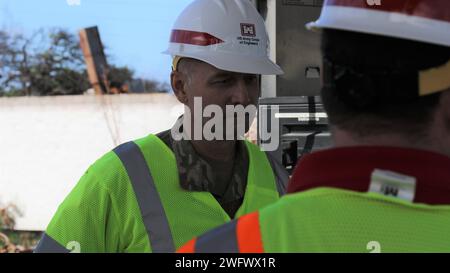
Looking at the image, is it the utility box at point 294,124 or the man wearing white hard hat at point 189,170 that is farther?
the utility box at point 294,124

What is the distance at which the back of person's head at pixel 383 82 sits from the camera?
0.73 metres

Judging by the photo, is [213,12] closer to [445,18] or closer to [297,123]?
[445,18]

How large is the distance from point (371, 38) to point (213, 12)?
117 cm

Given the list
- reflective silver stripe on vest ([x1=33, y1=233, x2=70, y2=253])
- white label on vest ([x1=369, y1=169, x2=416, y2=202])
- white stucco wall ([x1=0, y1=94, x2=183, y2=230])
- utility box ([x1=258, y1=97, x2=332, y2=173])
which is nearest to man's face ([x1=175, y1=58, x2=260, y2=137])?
reflective silver stripe on vest ([x1=33, y1=233, x2=70, y2=253])

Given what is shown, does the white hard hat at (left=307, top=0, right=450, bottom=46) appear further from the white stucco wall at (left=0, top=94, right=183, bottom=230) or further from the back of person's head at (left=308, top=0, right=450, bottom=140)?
the white stucco wall at (left=0, top=94, right=183, bottom=230)

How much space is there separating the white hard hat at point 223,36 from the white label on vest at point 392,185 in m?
1.11

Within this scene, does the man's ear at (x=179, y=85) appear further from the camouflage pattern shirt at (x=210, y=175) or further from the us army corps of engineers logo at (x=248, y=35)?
the us army corps of engineers logo at (x=248, y=35)

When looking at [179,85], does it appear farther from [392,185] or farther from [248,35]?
[392,185]

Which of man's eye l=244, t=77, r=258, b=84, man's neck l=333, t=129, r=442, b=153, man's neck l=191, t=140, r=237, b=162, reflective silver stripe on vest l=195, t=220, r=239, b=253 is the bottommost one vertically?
man's neck l=191, t=140, r=237, b=162

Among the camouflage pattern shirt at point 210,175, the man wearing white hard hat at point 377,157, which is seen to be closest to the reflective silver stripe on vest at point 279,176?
the camouflage pattern shirt at point 210,175

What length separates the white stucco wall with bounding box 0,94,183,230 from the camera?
24.4 feet

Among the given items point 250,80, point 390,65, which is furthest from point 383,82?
point 250,80

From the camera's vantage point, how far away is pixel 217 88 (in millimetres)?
1762

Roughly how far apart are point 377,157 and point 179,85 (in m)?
1.19
